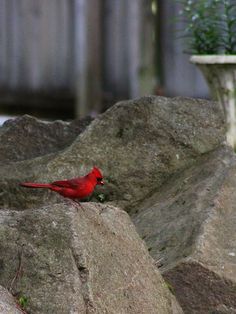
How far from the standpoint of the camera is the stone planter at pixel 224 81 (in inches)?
283

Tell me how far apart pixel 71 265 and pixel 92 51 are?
581 centimetres

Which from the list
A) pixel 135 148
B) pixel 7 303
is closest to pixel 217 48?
pixel 135 148

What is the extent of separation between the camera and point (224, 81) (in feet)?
24.0

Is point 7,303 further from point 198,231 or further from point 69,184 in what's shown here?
point 198,231

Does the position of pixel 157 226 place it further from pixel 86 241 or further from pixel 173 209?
pixel 86 241

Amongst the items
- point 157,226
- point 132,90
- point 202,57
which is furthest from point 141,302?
point 132,90

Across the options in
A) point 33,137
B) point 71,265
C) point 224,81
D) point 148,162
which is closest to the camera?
point 71,265

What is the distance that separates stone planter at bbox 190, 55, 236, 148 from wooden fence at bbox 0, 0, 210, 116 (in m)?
1.87

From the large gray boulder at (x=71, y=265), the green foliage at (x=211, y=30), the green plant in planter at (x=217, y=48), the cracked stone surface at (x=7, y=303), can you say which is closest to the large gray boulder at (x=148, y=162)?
the large gray boulder at (x=71, y=265)

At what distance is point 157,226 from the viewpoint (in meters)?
4.90

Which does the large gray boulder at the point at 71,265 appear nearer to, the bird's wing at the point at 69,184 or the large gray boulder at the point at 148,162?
the bird's wing at the point at 69,184

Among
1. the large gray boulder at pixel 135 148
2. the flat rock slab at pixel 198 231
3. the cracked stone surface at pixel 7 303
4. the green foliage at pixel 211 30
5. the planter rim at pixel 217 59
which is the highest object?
the green foliage at pixel 211 30

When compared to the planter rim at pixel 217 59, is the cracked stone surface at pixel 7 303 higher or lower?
lower

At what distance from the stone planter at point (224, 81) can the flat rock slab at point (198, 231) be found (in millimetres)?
1930
